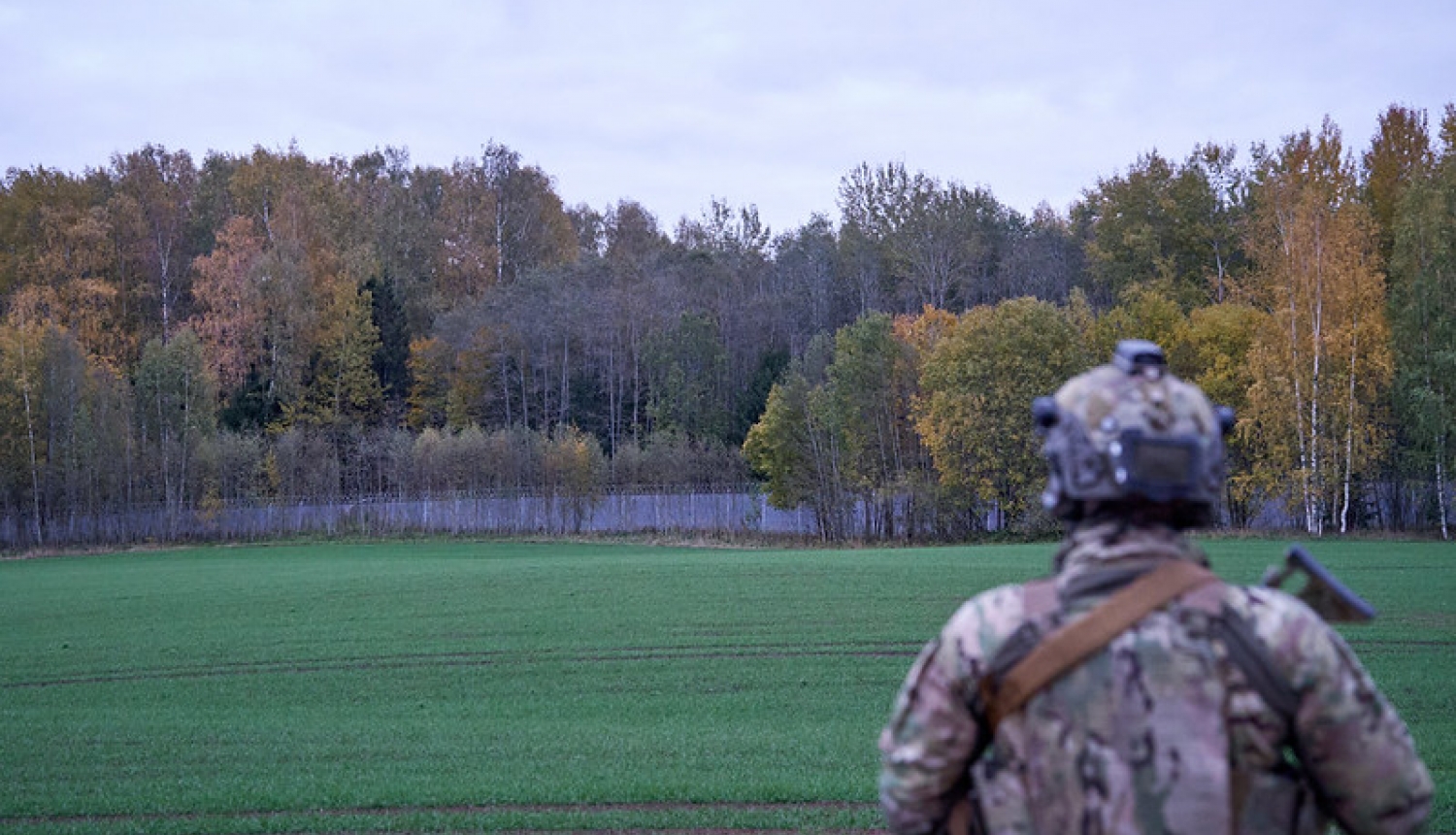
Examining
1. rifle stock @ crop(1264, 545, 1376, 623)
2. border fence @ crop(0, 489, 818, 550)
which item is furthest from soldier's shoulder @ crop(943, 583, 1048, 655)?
border fence @ crop(0, 489, 818, 550)

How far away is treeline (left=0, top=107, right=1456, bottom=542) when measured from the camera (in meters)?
55.5

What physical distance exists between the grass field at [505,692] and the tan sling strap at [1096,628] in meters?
7.50

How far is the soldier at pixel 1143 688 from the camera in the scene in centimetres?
289

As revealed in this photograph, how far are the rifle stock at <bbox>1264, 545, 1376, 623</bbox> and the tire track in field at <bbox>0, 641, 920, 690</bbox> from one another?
56.7ft

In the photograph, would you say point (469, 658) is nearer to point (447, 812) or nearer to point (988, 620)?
point (447, 812)

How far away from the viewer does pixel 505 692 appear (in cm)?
1820

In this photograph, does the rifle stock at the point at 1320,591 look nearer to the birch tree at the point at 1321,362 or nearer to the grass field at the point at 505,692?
the grass field at the point at 505,692

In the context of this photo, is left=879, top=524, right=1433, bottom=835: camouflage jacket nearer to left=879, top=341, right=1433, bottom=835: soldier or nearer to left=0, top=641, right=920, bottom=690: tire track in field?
left=879, top=341, right=1433, bottom=835: soldier

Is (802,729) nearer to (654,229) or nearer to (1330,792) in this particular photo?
(1330,792)

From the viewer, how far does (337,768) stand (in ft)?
42.3

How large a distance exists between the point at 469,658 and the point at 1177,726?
1955 cm

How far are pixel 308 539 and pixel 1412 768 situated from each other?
71205 millimetres

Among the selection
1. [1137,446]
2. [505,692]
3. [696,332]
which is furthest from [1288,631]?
[696,332]

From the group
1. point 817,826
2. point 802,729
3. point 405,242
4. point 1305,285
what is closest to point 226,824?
point 817,826
